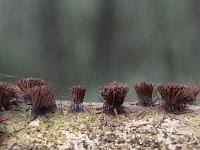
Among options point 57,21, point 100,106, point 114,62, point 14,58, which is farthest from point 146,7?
point 100,106

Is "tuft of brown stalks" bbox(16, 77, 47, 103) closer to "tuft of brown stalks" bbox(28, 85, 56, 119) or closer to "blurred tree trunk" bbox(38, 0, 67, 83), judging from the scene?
"tuft of brown stalks" bbox(28, 85, 56, 119)

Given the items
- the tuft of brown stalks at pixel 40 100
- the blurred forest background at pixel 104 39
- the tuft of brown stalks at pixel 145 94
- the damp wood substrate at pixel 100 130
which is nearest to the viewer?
the damp wood substrate at pixel 100 130

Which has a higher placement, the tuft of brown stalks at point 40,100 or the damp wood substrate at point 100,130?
the tuft of brown stalks at point 40,100

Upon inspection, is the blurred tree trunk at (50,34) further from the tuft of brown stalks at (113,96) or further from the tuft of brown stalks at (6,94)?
the tuft of brown stalks at (113,96)

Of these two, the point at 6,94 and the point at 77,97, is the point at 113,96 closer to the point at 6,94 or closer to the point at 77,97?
the point at 77,97

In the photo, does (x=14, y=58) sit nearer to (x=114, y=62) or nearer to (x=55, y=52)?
(x=55, y=52)

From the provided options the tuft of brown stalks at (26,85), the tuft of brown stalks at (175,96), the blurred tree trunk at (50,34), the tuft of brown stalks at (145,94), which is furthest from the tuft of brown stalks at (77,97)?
the blurred tree trunk at (50,34)
